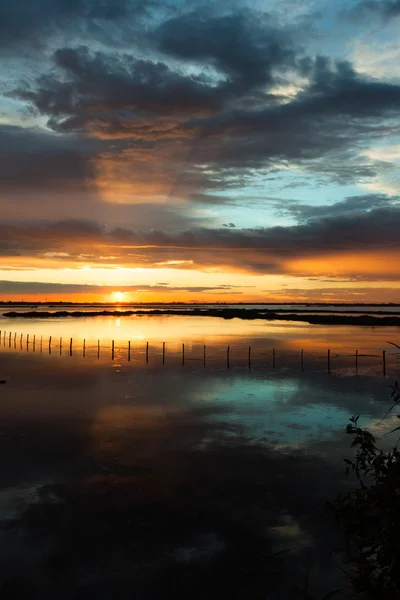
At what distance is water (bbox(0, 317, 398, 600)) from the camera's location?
35.4 ft

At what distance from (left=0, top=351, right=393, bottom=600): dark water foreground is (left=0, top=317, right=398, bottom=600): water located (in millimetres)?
47

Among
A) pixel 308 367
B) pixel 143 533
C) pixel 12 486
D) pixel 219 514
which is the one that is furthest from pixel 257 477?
pixel 308 367

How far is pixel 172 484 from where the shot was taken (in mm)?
15883

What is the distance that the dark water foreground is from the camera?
10.7 meters

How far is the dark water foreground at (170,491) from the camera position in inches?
422

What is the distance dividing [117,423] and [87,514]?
10.4 metres

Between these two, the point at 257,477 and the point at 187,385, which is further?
the point at 187,385

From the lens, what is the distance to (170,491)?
15312 mm

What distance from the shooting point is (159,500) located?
1460 centimetres

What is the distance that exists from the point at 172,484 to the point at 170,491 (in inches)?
22.5

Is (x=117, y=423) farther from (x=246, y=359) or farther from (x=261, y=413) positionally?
(x=246, y=359)

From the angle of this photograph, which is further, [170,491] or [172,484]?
[172,484]

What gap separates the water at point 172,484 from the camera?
10781 millimetres

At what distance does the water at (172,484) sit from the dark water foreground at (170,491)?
0.05 meters
